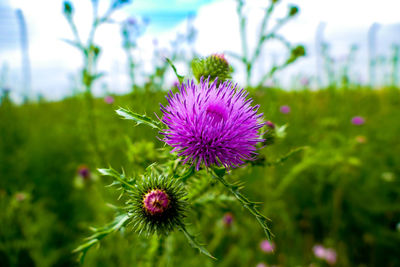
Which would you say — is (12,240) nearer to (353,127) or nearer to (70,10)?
(70,10)

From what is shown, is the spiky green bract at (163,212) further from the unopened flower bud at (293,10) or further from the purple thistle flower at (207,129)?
the unopened flower bud at (293,10)

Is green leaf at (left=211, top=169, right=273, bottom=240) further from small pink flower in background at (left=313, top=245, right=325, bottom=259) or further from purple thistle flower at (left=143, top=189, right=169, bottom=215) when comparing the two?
small pink flower in background at (left=313, top=245, right=325, bottom=259)

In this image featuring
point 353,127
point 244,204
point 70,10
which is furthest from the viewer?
point 353,127

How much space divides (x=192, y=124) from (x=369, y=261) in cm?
407

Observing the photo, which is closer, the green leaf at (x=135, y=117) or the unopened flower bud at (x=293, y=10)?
the green leaf at (x=135, y=117)

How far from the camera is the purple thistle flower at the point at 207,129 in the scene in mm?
1420

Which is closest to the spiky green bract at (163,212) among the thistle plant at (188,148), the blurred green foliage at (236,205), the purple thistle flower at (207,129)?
the thistle plant at (188,148)

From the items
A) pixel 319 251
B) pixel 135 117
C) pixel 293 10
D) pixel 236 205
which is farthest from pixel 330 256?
pixel 135 117

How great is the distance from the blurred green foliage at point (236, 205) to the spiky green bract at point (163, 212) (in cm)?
76

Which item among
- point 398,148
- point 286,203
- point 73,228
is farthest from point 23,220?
point 398,148

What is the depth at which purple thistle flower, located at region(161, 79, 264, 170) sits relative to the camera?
4.66 ft

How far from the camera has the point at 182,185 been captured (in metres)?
1.61

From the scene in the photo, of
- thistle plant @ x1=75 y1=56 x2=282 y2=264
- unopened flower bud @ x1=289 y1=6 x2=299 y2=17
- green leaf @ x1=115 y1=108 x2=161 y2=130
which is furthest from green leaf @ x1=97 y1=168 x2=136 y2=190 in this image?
unopened flower bud @ x1=289 y1=6 x2=299 y2=17

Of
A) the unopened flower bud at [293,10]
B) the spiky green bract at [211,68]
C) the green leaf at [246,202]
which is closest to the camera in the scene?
the green leaf at [246,202]
